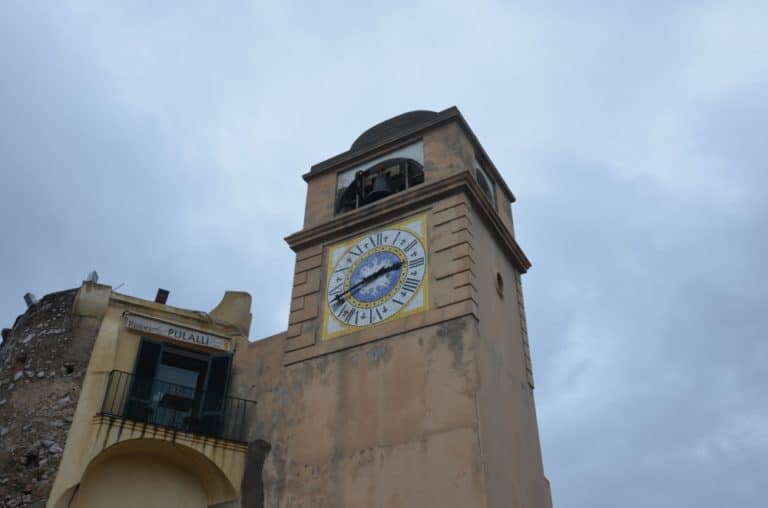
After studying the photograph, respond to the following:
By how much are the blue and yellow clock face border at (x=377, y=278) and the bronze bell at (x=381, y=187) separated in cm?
105

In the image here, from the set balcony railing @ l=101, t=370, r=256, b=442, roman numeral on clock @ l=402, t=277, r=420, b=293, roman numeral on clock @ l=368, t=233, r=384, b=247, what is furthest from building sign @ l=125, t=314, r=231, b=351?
roman numeral on clock @ l=402, t=277, r=420, b=293

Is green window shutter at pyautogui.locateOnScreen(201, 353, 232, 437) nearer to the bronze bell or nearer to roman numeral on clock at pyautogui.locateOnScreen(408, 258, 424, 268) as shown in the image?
roman numeral on clock at pyautogui.locateOnScreen(408, 258, 424, 268)

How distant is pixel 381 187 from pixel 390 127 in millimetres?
2234

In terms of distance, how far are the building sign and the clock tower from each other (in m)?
0.65

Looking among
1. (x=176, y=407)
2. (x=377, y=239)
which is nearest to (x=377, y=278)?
(x=377, y=239)

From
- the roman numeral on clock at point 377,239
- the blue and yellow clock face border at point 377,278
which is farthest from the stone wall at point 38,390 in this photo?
the roman numeral on clock at point 377,239

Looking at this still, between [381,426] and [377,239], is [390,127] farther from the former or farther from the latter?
[381,426]

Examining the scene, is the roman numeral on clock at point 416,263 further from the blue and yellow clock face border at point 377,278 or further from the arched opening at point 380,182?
the arched opening at point 380,182

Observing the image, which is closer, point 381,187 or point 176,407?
point 176,407

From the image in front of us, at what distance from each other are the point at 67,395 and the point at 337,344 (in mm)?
4699

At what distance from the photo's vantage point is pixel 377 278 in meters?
14.7

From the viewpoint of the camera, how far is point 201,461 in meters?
14.0

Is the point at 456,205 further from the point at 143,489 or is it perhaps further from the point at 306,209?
the point at 143,489

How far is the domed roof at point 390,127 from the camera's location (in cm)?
1738
